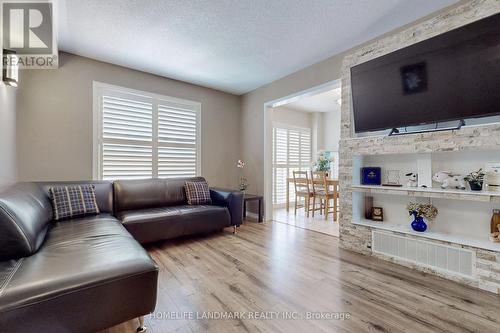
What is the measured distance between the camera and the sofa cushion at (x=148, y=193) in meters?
3.18

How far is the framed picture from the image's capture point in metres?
2.77

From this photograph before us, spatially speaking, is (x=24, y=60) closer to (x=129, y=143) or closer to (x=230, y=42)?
(x=129, y=143)

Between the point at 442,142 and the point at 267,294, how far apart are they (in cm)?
212

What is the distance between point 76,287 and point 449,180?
120 inches

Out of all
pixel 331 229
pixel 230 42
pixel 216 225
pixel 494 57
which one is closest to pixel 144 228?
pixel 216 225

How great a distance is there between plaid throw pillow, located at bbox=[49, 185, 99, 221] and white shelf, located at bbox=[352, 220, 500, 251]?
10.6 ft

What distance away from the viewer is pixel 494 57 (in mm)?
1812

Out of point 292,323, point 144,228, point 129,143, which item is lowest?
point 292,323

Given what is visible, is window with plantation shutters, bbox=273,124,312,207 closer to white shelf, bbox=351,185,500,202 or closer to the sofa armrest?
the sofa armrest

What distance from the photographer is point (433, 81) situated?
215cm

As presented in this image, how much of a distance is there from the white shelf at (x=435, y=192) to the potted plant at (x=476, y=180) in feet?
0.29

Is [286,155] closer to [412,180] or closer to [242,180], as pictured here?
[242,180]

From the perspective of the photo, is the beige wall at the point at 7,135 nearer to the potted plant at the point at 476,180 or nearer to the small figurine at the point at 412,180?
the small figurine at the point at 412,180

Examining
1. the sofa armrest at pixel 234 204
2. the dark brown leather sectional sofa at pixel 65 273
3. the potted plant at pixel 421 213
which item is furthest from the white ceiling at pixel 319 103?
the dark brown leather sectional sofa at pixel 65 273
